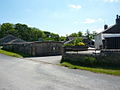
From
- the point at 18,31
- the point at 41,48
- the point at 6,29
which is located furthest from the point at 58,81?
the point at 6,29

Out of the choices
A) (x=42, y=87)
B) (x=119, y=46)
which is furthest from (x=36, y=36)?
(x=42, y=87)

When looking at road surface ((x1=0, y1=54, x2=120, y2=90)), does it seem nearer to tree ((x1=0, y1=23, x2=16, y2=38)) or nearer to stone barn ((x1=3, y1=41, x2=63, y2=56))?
stone barn ((x1=3, y1=41, x2=63, y2=56))

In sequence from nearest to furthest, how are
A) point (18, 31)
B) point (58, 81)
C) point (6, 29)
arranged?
point (58, 81), point (6, 29), point (18, 31)

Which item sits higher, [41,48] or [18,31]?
[18,31]

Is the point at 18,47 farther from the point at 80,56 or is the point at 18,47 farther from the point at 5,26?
the point at 5,26

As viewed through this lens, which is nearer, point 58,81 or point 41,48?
point 58,81

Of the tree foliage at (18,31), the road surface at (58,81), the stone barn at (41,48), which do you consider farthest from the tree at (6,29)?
the road surface at (58,81)

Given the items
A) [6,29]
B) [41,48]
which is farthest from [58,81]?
[6,29]

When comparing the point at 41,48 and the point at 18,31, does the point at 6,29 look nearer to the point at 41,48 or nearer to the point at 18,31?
the point at 18,31

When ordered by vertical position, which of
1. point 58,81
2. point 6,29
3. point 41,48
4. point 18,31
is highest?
point 6,29

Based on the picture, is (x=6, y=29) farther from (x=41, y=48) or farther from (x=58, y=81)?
(x=58, y=81)

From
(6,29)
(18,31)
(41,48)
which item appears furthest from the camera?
(18,31)

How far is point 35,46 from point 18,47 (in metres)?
7.28

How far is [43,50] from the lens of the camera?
112 ft
